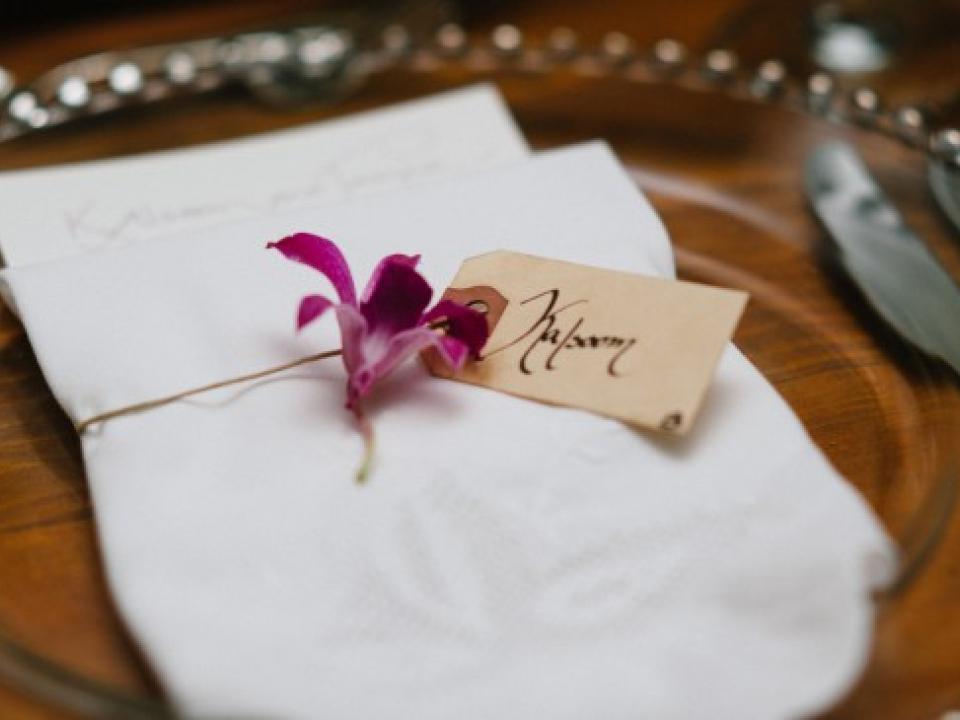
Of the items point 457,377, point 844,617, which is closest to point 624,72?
point 457,377

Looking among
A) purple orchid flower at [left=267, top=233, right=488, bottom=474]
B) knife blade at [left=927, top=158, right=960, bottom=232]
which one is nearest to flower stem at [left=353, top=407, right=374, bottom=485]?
purple orchid flower at [left=267, top=233, right=488, bottom=474]

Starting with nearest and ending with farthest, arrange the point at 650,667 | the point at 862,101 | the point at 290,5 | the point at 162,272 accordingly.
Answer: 1. the point at 650,667
2. the point at 162,272
3. the point at 862,101
4. the point at 290,5

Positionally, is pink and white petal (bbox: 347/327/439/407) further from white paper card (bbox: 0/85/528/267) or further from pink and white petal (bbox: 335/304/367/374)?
white paper card (bbox: 0/85/528/267)

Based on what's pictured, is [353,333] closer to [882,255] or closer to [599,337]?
[599,337]

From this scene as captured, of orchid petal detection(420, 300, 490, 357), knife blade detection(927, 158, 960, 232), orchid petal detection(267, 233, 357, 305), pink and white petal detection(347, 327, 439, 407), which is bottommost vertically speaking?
pink and white petal detection(347, 327, 439, 407)

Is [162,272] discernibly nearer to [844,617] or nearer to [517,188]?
[517,188]

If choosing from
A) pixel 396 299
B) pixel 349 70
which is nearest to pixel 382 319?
pixel 396 299
